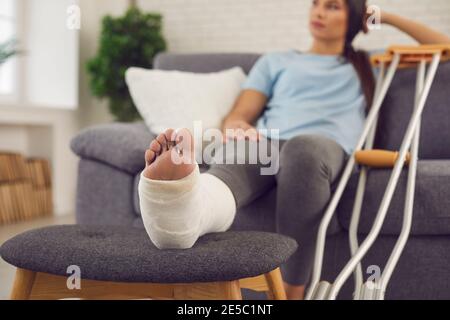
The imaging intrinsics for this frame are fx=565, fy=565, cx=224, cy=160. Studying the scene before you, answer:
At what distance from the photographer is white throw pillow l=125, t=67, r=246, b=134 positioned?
192 centimetres

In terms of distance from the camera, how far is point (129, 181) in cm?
173

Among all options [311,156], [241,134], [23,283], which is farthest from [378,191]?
[23,283]

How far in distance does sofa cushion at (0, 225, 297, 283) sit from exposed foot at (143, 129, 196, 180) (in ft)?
0.42

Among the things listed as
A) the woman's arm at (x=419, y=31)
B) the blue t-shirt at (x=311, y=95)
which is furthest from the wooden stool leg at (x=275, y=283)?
the woman's arm at (x=419, y=31)

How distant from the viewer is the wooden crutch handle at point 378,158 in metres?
1.44

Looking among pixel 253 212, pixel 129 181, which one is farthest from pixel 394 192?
pixel 129 181

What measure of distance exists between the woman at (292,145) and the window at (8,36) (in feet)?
7.60

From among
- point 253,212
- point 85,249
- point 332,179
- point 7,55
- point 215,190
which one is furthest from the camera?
point 7,55

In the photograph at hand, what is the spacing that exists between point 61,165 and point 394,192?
2935 mm

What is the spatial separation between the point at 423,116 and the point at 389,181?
559mm

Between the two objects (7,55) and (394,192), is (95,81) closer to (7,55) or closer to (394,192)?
(7,55)

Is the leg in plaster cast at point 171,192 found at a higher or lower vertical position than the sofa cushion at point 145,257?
higher

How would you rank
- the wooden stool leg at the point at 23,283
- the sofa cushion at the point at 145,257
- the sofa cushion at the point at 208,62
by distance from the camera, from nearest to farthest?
1. the sofa cushion at the point at 145,257
2. the wooden stool leg at the point at 23,283
3. the sofa cushion at the point at 208,62

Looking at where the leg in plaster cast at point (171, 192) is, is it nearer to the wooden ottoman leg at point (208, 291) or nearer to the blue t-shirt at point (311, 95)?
the wooden ottoman leg at point (208, 291)
